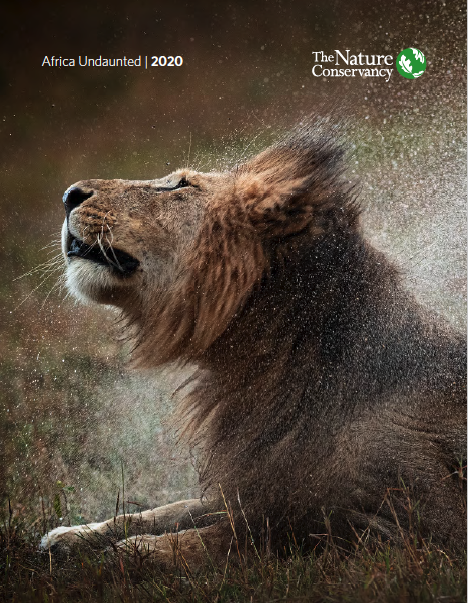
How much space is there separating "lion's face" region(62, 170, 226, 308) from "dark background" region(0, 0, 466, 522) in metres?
0.45

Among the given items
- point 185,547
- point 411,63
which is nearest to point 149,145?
point 411,63

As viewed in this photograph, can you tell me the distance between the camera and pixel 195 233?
8.07 ft

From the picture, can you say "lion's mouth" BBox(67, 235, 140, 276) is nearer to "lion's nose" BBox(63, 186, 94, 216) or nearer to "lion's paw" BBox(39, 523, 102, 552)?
"lion's nose" BBox(63, 186, 94, 216)

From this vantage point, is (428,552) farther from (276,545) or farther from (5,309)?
(5,309)

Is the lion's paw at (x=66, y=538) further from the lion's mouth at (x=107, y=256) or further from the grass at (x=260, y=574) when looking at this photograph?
the lion's mouth at (x=107, y=256)

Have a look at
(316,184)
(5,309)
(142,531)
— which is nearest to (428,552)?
(142,531)

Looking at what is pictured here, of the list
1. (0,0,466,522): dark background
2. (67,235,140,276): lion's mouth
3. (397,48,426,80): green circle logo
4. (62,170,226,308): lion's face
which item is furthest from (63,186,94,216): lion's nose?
(397,48,426,80): green circle logo

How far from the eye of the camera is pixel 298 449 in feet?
7.43

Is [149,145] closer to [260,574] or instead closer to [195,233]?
[195,233]

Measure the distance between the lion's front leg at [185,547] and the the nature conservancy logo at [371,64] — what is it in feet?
5.73

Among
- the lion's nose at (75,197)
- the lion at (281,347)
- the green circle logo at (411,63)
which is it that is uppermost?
the green circle logo at (411,63)

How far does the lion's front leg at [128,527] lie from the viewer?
2.42 m

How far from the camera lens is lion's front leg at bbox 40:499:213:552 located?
7.95 ft

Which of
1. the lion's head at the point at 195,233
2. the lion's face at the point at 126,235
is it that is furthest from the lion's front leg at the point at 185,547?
the lion's face at the point at 126,235
